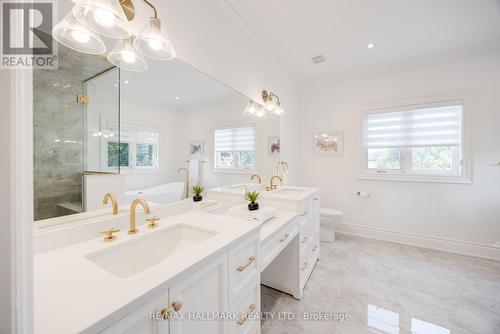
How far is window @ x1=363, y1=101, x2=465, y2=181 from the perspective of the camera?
8.76 ft

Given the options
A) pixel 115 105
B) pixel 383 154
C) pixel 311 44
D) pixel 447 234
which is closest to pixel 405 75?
pixel 383 154

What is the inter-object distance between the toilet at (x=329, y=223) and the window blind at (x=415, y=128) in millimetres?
1250

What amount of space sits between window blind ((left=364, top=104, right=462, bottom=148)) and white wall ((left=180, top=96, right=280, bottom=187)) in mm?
1908

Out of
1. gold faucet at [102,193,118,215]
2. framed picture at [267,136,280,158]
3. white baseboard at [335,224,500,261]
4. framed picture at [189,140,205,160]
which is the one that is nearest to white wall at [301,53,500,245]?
white baseboard at [335,224,500,261]

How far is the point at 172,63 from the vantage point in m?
1.33

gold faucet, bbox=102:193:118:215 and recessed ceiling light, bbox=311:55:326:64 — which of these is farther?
recessed ceiling light, bbox=311:55:326:64

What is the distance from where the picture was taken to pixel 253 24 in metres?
2.05

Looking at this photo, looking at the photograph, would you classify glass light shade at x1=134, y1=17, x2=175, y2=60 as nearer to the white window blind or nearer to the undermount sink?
the white window blind

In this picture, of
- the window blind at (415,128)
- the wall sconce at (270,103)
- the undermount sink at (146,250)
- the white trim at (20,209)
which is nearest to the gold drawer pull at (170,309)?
the undermount sink at (146,250)

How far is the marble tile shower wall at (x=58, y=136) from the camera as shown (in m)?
0.83

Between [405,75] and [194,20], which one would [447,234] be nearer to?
[405,75]

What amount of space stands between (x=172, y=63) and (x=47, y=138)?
0.83 metres

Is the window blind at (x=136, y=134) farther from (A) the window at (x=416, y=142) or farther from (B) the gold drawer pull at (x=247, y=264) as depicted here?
(A) the window at (x=416, y=142)

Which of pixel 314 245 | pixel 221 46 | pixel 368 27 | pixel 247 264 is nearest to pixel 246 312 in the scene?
pixel 247 264
